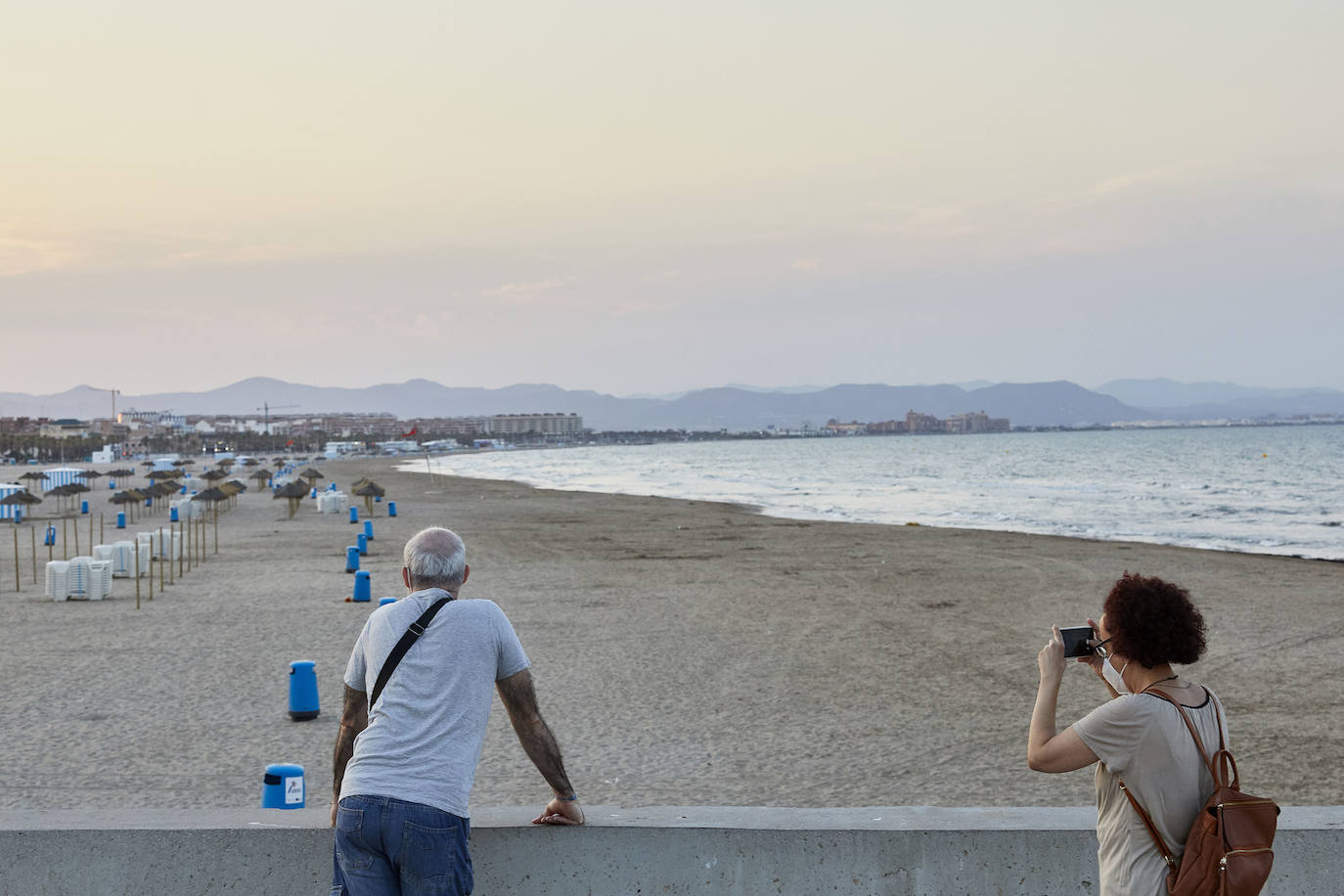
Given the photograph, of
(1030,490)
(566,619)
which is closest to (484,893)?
(566,619)

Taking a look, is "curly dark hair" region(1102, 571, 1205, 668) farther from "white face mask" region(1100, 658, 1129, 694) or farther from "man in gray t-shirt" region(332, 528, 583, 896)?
"man in gray t-shirt" region(332, 528, 583, 896)

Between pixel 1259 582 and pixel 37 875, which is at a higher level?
pixel 37 875

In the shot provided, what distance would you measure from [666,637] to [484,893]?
404 inches

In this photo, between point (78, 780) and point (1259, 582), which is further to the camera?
point (1259, 582)

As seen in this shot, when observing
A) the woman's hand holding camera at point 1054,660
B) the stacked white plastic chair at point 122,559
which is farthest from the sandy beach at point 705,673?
the woman's hand holding camera at point 1054,660

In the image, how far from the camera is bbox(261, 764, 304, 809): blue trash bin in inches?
214

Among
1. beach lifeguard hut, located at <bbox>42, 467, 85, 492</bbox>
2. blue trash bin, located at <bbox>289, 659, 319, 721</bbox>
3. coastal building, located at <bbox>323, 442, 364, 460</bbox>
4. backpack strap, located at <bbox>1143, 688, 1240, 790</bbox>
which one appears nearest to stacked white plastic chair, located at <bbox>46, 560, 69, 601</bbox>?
blue trash bin, located at <bbox>289, 659, 319, 721</bbox>

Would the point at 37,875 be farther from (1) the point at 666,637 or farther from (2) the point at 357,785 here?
(1) the point at 666,637

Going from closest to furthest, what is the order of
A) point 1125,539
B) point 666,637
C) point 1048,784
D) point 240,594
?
point 1048,784, point 666,637, point 240,594, point 1125,539

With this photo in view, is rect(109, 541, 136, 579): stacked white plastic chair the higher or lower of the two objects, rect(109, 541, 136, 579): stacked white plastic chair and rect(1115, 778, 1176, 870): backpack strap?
the lower

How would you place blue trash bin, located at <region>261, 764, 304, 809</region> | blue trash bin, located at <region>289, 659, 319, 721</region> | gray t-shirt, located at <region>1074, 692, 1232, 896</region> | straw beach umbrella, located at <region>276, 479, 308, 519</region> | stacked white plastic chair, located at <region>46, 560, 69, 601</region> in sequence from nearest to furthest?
gray t-shirt, located at <region>1074, 692, 1232, 896</region>
blue trash bin, located at <region>261, 764, 304, 809</region>
blue trash bin, located at <region>289, 659, 319, 721</region>
stacked white plastic chair, located at <region>46, 560, 69, 601</region>
straw beach umbrella, located at <region>276, 479, 308, 519</region>

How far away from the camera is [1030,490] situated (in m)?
55.6

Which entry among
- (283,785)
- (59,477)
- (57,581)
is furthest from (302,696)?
(59,477)

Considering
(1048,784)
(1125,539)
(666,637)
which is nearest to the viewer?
(1048,784)
